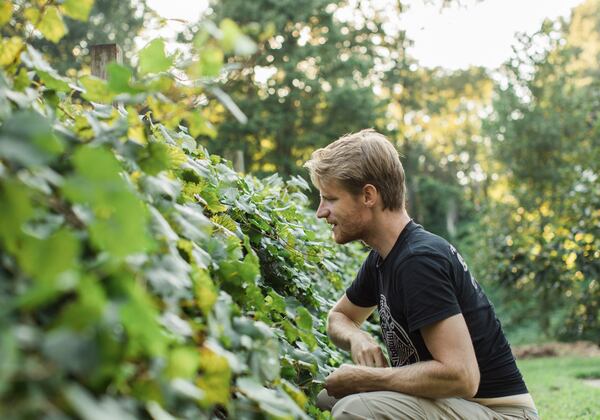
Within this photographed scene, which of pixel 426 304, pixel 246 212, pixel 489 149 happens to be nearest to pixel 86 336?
pixel 426 304

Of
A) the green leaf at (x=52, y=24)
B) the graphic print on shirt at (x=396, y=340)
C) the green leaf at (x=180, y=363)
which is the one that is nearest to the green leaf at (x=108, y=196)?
the green leaf at (x=180, y=363)

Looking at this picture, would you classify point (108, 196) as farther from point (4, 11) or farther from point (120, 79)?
point (4, 11)

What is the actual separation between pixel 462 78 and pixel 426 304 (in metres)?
36.2

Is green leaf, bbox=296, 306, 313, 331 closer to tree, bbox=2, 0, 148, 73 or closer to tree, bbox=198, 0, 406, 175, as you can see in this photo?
tree, bbox=198, 0, 406, 175

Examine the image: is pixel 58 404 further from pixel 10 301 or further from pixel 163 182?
pixel 163 182

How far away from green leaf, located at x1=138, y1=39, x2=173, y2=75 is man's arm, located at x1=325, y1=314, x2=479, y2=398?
4.74 feet

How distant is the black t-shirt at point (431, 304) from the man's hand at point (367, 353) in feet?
0.24

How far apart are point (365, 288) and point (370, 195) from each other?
22.6 inches

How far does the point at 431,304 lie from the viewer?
238cm

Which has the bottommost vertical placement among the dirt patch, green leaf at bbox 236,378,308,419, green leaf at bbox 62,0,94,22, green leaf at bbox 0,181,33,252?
the dirt patch

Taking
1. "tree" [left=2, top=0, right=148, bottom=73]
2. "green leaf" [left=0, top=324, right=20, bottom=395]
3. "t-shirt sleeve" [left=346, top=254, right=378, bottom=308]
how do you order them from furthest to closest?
"tree" [left=2, top=0, right=148, bottom=73] → "t-shirt sleeve" [left=346, top=254, right=378, bottom=308] → "green leaf" [left=0, top=324, right=20, bottom=395]

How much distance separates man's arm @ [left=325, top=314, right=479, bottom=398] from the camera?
2.33 meters

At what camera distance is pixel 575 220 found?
9.96 m

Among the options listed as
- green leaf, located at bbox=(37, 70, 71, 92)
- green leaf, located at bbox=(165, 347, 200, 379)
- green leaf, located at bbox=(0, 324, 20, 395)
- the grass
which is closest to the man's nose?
green leaf, located at bbox=(37, 70, 71, 92)
